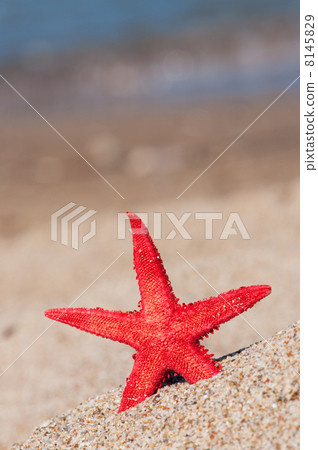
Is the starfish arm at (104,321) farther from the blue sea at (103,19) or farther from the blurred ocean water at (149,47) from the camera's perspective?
the blue sea at (103,19)

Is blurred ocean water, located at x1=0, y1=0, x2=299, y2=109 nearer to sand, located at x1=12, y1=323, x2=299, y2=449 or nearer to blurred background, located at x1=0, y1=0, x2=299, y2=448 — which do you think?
blurred background, located at x1=0, y1=0, x2=299, y2=448

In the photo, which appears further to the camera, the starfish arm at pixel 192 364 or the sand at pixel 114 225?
the sand at pixel 114 225

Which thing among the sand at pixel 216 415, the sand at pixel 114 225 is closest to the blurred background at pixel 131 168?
the sand at pixel 114 225

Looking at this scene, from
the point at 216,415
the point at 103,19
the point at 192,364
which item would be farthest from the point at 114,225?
the point at 103,19

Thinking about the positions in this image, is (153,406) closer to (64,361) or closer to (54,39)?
(64,361)

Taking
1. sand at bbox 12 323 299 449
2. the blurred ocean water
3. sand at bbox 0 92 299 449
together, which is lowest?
sand at bbox 12 323 299 449

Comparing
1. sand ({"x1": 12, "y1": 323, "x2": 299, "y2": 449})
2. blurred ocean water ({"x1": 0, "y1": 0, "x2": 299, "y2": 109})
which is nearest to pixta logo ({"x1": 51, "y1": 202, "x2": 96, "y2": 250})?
sand ({"x1": 12, "y1": 323, "x2": 299, "y2": 449})

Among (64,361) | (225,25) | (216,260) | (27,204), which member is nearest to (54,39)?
(225,25)
